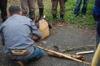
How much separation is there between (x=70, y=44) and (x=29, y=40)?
161 cm

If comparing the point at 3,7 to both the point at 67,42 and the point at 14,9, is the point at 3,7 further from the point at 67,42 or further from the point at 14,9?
the point at 14,9

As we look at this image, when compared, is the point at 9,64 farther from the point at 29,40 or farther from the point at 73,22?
the point at 73,22

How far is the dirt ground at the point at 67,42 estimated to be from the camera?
5.89 meters

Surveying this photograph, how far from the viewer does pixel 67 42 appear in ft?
23.2

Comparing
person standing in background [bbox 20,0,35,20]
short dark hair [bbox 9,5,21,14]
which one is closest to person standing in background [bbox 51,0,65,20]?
person standing in background [bbox 20,0,35,20]

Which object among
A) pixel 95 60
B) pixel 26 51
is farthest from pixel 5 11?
pixel 95 60

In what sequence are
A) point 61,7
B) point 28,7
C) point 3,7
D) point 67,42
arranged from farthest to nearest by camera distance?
1. point 61,7
2. point 28,7
3. point 3,7
4. point 67,42

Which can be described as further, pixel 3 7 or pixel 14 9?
pixel 3 7

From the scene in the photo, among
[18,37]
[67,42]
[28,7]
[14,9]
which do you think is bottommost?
[67,42]

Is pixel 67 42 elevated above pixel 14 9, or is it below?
below

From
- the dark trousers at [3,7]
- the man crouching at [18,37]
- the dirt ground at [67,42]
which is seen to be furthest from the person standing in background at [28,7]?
the man crouching at [18,37]

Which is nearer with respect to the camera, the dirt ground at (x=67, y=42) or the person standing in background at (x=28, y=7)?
the dirt ground at (x=67, y=42)

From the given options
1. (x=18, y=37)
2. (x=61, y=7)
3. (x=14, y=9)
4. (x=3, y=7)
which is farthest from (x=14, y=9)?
(x=61, y=7)

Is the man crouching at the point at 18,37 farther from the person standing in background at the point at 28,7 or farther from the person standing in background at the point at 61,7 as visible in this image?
the person standing in background at the point at 61,7
